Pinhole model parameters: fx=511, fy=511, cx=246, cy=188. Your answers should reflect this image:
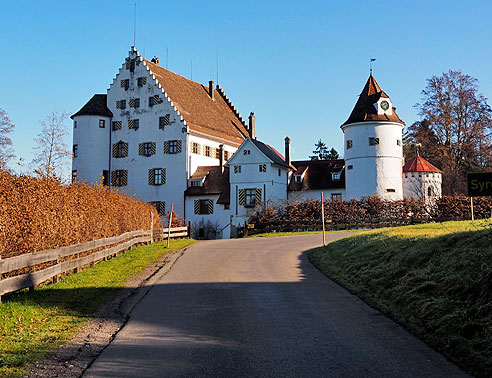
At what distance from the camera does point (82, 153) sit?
56156mm

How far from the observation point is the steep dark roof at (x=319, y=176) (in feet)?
171

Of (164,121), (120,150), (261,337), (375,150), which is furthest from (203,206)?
(261,337)

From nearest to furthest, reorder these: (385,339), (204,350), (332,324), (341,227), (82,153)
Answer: (204,350) → (385,339) → (332,324) → (341,227) → (82,153)

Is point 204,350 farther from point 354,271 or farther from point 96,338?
point 354,271

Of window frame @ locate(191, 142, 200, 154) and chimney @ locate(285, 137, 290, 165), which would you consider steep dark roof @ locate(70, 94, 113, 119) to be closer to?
window frame @ locate(191, 142, 200, 154)

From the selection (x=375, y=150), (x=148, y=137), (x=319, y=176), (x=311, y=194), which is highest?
(x=148, y=137)

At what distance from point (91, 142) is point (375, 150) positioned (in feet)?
99.7

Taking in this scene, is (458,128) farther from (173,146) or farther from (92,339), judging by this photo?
(92,339)

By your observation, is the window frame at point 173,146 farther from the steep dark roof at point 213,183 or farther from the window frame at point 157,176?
the steep dark roof at point 213,183

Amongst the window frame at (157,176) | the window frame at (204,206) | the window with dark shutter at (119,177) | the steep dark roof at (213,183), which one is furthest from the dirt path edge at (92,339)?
the window with dark shutter at (119,177)

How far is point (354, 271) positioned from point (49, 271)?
26.1 feet

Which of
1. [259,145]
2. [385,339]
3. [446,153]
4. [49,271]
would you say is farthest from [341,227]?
[385,339]

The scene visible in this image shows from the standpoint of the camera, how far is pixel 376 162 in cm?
4806

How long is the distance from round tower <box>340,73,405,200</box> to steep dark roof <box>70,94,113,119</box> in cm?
2693
